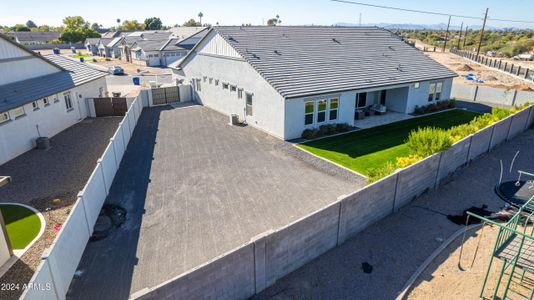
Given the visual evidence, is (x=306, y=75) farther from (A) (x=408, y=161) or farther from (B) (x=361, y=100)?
(A) (x=408, y=161)

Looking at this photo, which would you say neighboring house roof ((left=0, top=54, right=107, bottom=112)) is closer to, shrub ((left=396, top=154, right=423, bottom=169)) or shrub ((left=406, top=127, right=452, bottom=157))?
shrub ((left=396, top=154, right=423, bottom=169))

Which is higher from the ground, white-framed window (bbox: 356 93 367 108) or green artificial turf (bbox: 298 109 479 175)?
white-framed window (bbox: 356 93 367 108)

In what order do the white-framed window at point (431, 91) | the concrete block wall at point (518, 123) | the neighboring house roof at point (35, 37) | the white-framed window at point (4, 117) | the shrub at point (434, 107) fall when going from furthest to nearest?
the neighboring house roof at point (35, 37)
the white-framed window at point (431, 91)
the shrub at point (434, 107)
the concrete block wall at point (518, 123)
the white-framed window at point (4, 117)

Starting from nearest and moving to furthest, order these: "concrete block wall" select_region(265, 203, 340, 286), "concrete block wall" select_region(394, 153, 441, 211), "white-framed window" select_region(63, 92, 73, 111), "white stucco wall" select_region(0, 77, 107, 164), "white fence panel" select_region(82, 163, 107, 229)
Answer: "concrete block wall" select_region(265, 203, 340, 286)
"white fence panel" select_region(82, 163, 107, 229)
"concrete block wall" select_region(394, 153, 441, 211)
"white stucco wall" select_region(0, 77, 107, 164)
"white-framed window" select_region(63, 92, 73, 111)

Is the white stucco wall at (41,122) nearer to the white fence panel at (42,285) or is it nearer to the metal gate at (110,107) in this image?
the metal gate at (110,107)

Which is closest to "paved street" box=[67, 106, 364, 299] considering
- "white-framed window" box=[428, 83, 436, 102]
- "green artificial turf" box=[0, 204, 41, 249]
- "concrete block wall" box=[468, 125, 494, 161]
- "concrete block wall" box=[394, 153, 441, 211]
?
"concrete block wall" box=[394, 153, 441, 211]

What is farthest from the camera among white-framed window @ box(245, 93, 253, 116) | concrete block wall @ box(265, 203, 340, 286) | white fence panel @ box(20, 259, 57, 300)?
white-framed window @ box(245, 93, 253, 116)

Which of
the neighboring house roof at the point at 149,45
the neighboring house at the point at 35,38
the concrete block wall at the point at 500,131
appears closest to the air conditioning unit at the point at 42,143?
the concrete block wall at the point at 500,131

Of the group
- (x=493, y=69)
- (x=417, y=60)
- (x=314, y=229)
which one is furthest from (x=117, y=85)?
(x=493, y=69)
